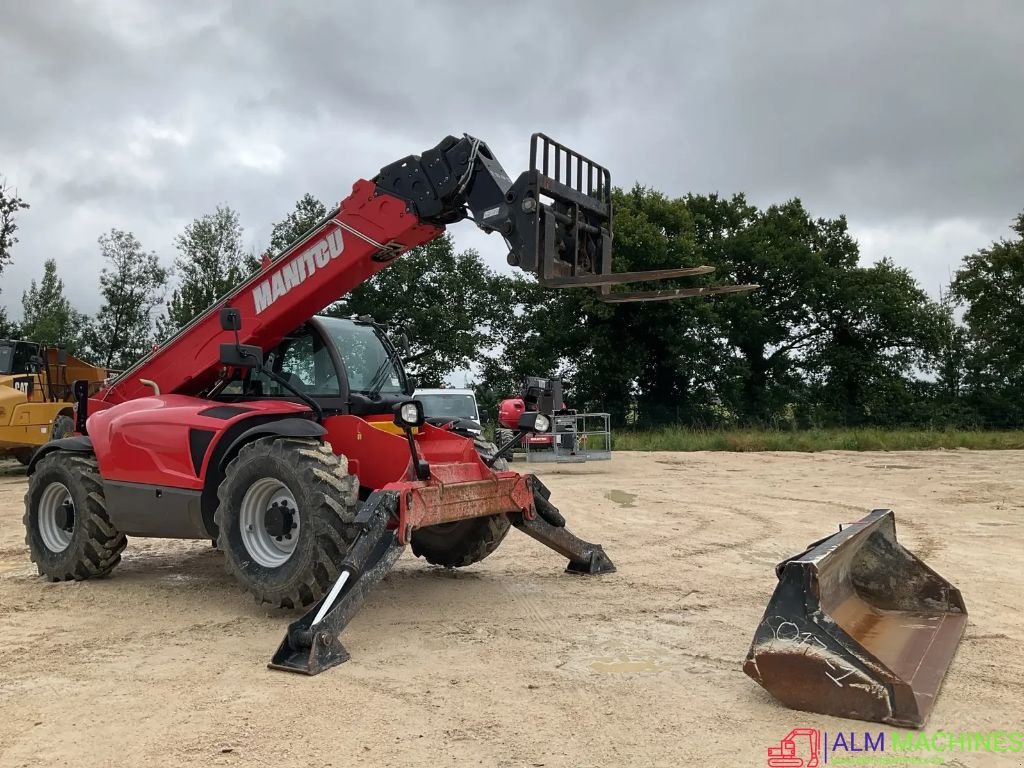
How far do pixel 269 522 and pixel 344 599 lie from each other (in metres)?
1.10

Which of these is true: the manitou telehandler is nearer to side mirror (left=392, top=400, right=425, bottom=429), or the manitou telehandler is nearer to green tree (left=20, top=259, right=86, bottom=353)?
side mirror (left=392, top=400, right=425, bottom=429)

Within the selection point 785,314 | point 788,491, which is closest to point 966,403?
point 785,314

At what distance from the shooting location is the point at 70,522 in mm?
6742

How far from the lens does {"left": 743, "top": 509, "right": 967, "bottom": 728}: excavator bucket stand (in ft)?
11.4

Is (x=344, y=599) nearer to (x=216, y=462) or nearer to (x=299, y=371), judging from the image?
(x=216, y=462)

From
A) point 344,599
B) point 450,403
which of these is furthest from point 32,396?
point 344,599

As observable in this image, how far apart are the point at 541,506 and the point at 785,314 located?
32145mm

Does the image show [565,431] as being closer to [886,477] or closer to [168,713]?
[886,477]

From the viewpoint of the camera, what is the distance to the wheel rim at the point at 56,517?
6730mm

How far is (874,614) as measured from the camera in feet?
16.1

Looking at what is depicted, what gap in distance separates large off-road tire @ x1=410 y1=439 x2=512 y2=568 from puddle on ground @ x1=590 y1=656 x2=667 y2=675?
1.97 metres

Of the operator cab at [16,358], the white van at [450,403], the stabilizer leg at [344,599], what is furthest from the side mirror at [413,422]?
the operator cab at [16,358]

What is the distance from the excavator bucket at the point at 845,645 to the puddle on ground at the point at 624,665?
699 mm

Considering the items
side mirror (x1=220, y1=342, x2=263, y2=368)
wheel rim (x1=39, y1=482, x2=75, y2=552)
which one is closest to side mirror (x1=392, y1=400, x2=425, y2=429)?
side mirror (x1=220, y1=342, x2=263, y2=368)
